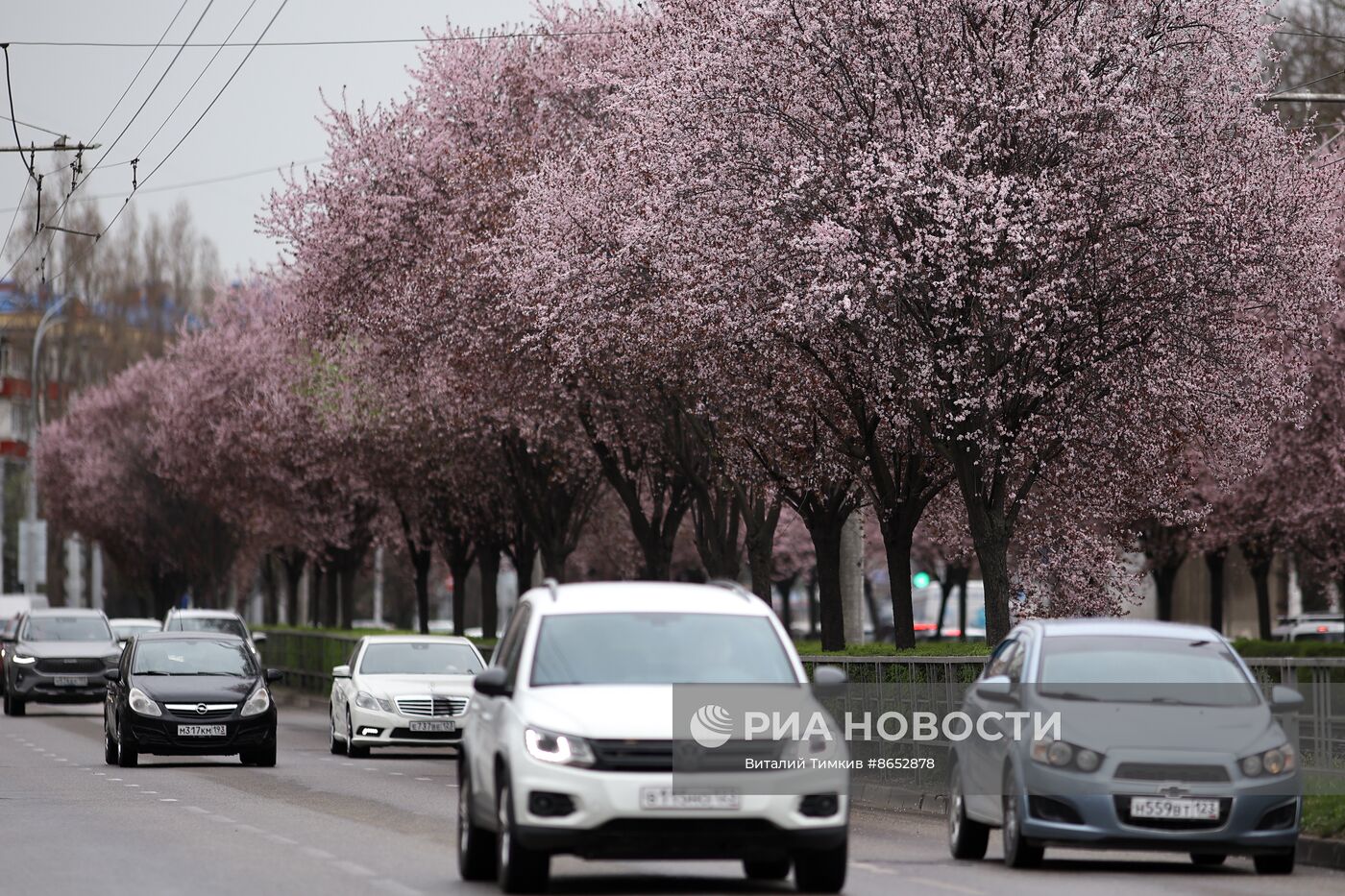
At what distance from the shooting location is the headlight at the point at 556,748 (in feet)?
39.4

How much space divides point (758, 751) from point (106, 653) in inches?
1217

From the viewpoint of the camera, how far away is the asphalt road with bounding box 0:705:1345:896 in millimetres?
13383

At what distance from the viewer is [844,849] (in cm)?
1255

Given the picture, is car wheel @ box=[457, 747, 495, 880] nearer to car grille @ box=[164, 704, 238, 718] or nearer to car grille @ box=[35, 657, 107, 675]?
car grille @ box=[164, 704, 238, 718]

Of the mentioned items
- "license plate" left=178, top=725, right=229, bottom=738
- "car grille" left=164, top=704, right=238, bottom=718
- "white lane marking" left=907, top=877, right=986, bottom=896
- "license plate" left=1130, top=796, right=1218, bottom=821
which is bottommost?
"white lane marking" left=907, top=877, right=986, bottom=896

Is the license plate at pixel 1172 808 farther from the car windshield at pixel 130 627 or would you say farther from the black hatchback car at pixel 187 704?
the car windshield at pixel 130 627

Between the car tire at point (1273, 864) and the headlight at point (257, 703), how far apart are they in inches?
565

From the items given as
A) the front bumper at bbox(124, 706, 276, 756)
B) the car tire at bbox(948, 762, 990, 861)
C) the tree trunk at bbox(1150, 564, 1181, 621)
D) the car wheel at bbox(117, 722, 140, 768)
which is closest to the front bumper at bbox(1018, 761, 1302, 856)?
the car tire at bbox(948, 762, 990, 861)

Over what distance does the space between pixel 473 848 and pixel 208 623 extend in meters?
31.3

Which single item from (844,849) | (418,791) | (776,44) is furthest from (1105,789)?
(776,44)

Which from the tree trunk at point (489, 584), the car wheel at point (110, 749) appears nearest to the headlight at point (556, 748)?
the car wheel at point (110, 749)

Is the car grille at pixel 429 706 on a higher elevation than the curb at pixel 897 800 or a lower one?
higher

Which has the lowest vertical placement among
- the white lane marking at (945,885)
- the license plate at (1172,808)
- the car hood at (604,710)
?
the white lane marking at (945,885)

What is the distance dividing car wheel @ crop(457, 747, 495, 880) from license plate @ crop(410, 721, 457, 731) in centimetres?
1557
